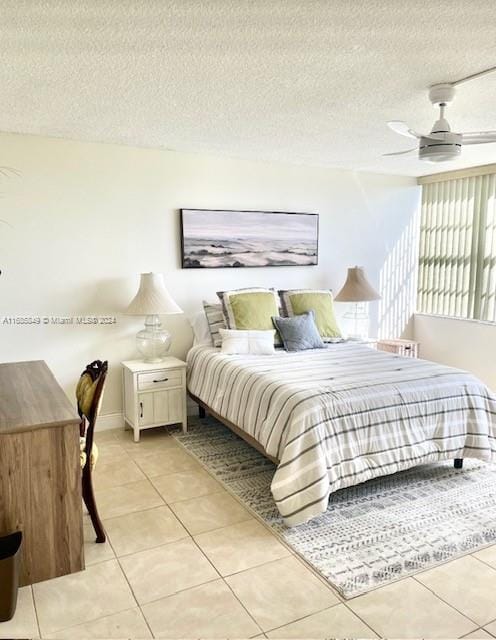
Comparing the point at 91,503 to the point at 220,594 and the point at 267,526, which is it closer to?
the point at 220,594

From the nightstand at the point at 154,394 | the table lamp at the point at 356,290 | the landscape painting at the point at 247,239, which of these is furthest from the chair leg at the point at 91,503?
the table lamp at the point at 356,290

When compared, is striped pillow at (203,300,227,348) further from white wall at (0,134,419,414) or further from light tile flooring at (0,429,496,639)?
light tile flooring at (0,429,496,639)

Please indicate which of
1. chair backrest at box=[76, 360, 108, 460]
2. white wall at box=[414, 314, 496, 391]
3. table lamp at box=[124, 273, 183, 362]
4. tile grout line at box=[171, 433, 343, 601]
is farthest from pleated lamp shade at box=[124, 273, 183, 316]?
white wall at box=[414, 314, 496, 391]

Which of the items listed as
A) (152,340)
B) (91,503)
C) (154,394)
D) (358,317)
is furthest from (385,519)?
(358,317)

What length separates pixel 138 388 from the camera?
392cm

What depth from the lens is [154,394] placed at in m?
4.00

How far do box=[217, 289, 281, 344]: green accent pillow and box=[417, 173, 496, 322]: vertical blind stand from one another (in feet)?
7.49

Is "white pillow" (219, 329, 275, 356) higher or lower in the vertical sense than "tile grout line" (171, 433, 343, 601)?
higher

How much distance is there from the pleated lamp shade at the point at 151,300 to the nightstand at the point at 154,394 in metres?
0.45

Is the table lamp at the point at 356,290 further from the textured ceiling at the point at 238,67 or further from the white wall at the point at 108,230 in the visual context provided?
the textured ceiling at the point at 238,67

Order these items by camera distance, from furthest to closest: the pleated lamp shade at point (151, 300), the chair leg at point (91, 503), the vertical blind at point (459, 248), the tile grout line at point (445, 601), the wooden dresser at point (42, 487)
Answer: the vertical blind at point (459, 248)
the pleated lamp shade at point (151, 300)
the chair leg at point (91, 503)
the wooden dresser at point (42, 487)
the tile grout line at point (445, 601)

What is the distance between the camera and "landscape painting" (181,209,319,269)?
443 centimetres

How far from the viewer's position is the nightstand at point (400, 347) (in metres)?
5.26

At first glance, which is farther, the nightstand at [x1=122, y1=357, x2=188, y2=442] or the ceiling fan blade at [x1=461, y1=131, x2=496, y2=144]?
the nightstand at [x1=122, y1=357, x2=188, y2=442]
